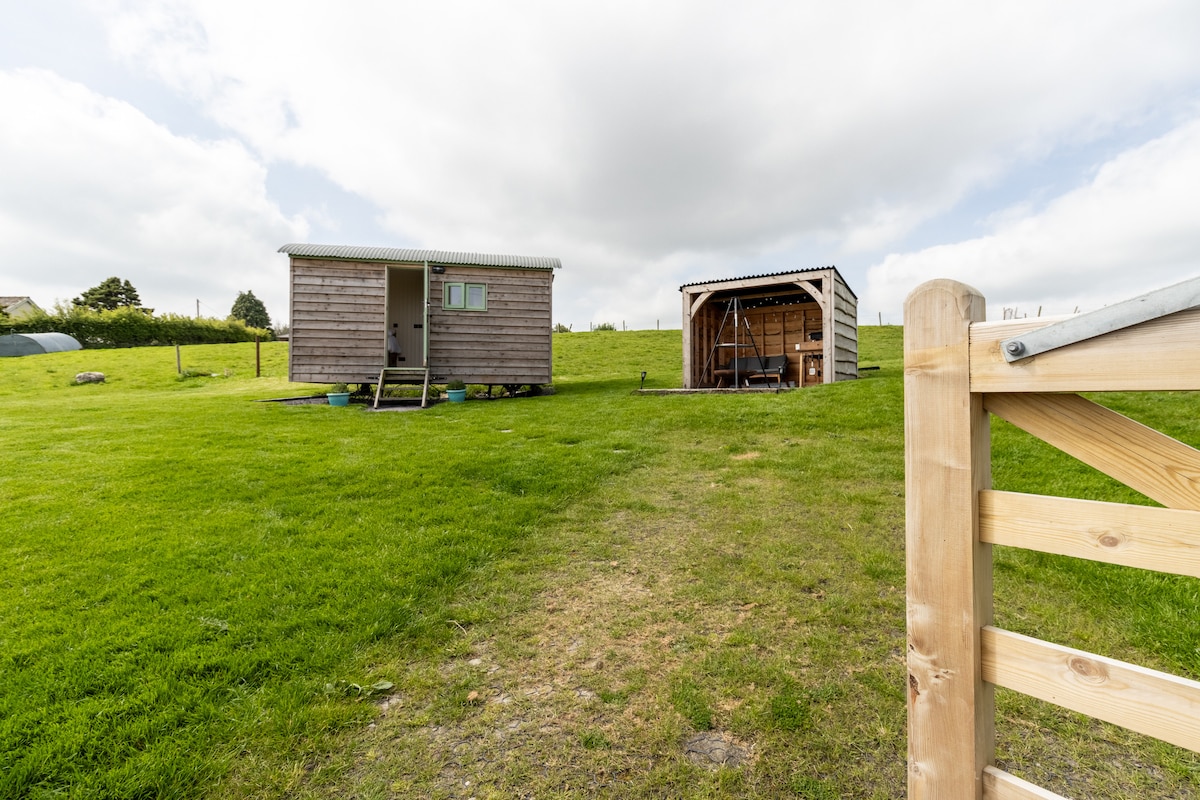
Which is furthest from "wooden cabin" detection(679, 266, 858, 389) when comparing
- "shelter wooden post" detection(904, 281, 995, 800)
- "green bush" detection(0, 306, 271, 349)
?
"green bush" detection(0, 306, 271, 349)

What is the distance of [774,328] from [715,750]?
648 inches

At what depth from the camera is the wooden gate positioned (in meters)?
1.04

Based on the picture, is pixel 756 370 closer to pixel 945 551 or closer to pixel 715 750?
pixel 715 750

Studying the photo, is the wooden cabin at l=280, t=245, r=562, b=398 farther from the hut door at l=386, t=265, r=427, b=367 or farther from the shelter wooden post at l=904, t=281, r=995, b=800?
the shelter wooden post at l=904, t=281, r=995, b=800

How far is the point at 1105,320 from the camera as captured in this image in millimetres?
1071

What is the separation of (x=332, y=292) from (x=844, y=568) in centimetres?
1394

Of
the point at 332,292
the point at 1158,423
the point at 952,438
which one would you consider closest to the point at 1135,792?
the point at 952,438

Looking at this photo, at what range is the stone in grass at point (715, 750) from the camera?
7.00 ft

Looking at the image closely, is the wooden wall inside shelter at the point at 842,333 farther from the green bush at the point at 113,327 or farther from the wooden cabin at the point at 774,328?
the green bush at the point at 113,327

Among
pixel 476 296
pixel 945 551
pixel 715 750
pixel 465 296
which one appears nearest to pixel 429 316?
pixel 465 296

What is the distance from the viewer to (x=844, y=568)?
382cm

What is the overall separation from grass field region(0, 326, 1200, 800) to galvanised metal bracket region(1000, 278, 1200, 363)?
182 cm

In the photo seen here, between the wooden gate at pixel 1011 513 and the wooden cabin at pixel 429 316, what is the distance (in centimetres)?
1332

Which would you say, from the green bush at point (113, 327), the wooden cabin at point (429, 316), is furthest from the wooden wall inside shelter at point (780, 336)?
the green bush at point (113, 327)
